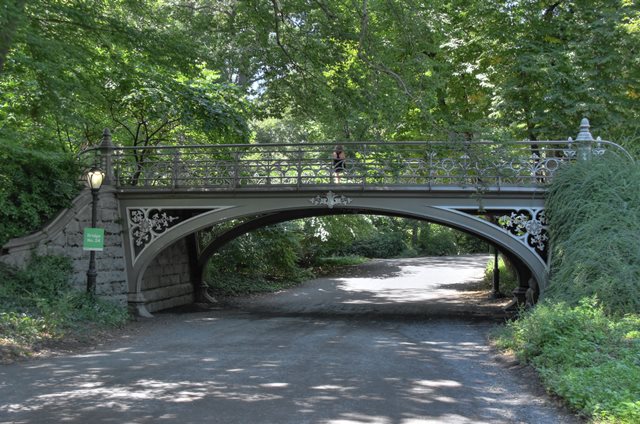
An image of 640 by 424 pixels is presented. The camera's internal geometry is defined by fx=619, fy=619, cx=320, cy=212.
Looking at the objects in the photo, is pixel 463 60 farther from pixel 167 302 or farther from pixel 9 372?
pixel 9 372

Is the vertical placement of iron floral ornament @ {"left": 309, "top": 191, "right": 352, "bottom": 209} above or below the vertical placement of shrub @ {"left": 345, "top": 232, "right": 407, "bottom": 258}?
above

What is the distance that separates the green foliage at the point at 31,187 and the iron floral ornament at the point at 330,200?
18.9 ft

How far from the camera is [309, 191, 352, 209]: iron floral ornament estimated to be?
15.0 meters

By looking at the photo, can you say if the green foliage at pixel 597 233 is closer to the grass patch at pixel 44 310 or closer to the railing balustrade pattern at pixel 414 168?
the railing balustrade pattern at pixel 414 168

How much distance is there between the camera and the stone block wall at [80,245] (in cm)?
1330

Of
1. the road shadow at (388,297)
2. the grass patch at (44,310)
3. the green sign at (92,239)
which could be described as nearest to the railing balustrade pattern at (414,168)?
the green sign at (92,239)

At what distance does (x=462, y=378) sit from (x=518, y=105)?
10.9 m

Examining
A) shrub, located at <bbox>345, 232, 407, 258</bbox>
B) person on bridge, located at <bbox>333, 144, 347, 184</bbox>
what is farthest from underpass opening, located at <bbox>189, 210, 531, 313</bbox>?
person on bridge, located at <bbox>333, 144, 347, 184</bbox>

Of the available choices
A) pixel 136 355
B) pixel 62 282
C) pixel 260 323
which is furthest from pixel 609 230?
pixel 62 282

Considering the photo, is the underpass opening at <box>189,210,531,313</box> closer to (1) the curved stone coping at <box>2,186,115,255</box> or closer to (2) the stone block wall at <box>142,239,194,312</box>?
(2) the stone block wall at <box>142,239,194,312</box>

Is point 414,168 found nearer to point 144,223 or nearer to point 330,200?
point 330,200

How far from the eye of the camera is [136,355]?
32.1ft

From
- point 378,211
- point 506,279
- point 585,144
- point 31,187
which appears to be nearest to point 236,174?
point 378,211

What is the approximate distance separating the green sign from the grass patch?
939 millimetres
